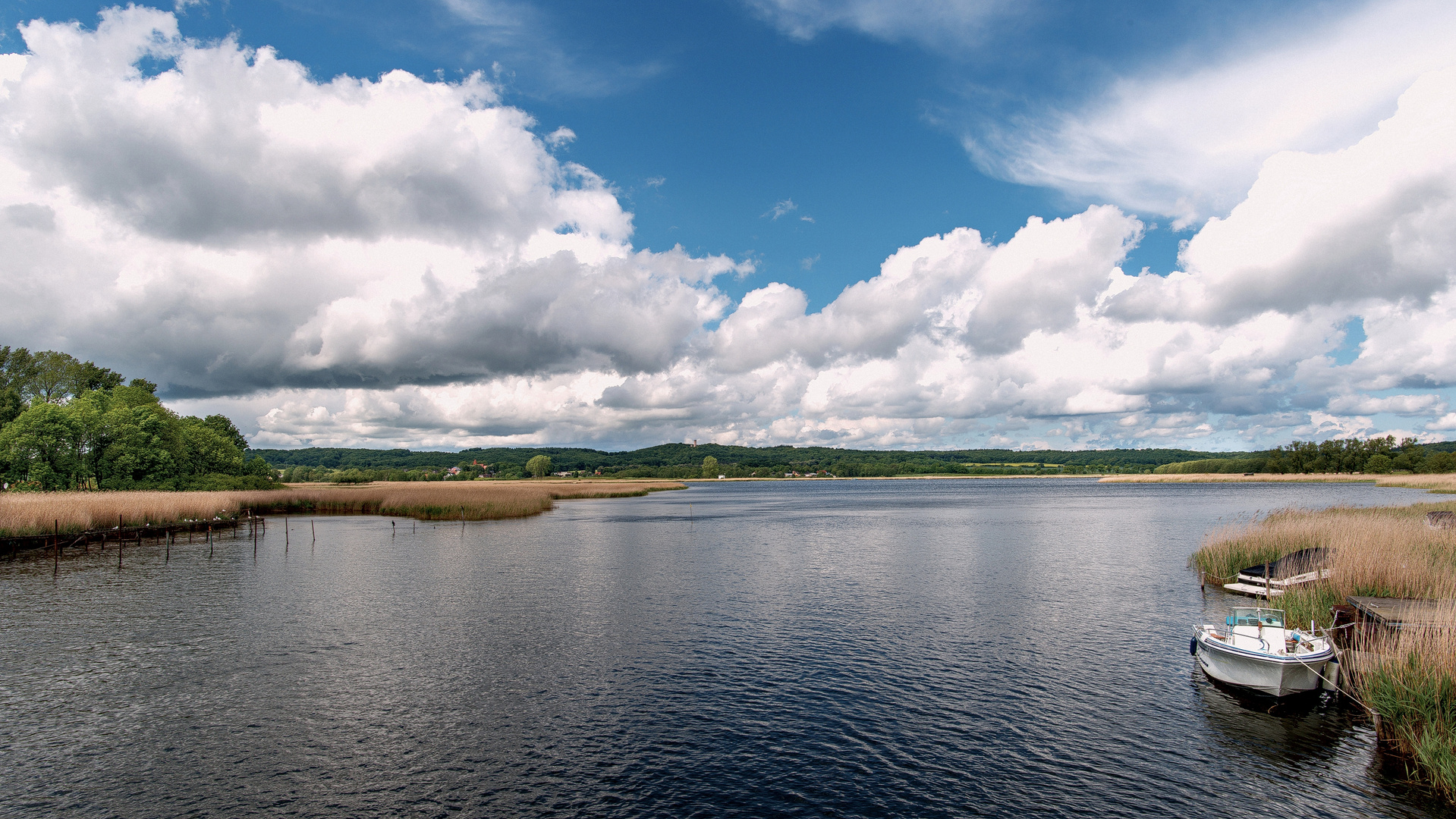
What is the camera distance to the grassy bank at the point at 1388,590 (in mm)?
12047

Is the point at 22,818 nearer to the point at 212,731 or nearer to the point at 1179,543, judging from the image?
the point at 212,731

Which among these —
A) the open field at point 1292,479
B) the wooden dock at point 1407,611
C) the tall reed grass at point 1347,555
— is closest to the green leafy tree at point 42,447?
the tall reed grass at point 1347,555

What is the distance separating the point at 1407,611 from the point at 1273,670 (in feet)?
14.5

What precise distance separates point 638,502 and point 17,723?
93993mm

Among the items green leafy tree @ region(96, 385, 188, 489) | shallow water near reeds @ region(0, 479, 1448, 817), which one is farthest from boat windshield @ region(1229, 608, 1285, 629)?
green leafy tree @ region(96, 385, 188, 489)

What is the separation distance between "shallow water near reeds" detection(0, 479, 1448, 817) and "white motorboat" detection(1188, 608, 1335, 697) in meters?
0.57

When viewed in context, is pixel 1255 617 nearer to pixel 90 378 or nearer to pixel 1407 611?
pixel 1407 611

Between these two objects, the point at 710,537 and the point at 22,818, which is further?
the point at 710,537

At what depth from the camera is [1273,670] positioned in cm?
1545

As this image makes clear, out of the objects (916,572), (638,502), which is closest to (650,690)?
(916,572)

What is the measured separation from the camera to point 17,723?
14719 millimetres

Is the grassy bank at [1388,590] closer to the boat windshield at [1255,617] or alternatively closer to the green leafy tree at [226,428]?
the boat windshield at [1255,617]

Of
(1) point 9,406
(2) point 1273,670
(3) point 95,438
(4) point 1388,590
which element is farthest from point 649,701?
(1) point 9,406

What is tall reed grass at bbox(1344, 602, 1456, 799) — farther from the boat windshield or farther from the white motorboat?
the boat windshield
